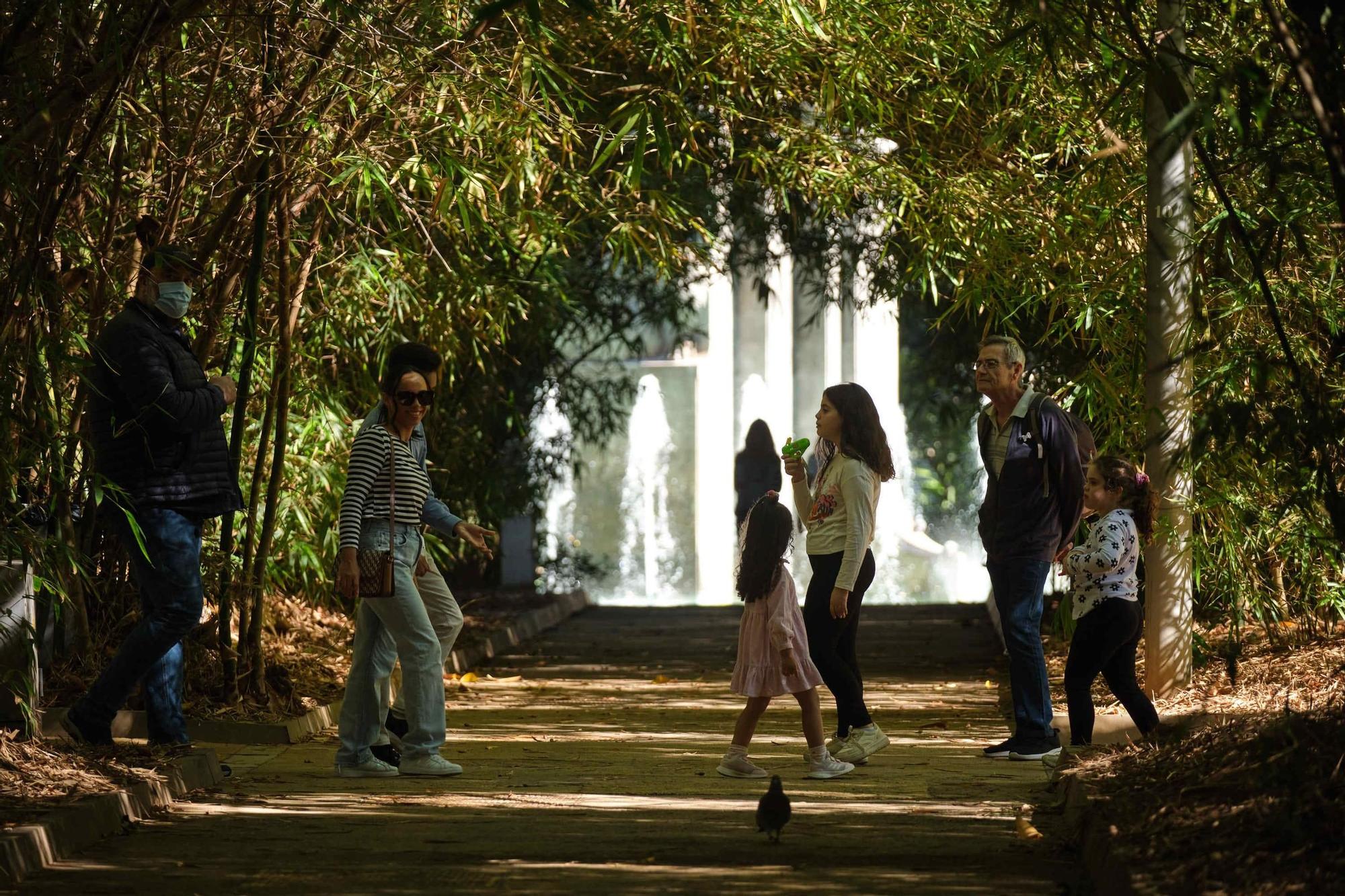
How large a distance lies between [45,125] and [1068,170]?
20.2 ft

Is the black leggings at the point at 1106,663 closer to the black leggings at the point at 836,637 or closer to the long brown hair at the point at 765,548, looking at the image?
the black leggings at the point at 836,637

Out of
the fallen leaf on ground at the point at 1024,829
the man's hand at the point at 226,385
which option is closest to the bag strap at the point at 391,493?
the man's hand at the point at 226,385

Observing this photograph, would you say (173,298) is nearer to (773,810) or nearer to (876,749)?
(773,810)

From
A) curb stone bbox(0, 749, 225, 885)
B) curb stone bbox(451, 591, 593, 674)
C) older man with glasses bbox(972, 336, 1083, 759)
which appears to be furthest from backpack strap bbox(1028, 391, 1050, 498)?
curb stone bbox(451, 591, 593, 674)

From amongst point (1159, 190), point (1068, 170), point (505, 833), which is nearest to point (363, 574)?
point (505, 833)

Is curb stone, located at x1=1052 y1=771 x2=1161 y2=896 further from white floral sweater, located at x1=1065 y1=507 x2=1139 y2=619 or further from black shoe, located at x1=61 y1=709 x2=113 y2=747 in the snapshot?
black shoe, located at x1=61 y1=709 x2=113 y2=747

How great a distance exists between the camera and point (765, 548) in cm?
653

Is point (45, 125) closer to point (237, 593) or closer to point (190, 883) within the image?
point (190, 883)

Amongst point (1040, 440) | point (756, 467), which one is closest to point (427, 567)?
point (1040, 440)

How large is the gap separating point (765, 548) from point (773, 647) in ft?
1.24

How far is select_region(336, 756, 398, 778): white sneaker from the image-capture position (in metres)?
6.57

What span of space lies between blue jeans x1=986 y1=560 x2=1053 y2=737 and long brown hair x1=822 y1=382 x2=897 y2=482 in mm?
665

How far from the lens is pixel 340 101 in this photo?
7750 mm

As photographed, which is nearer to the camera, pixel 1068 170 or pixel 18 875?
pixel 18 875
